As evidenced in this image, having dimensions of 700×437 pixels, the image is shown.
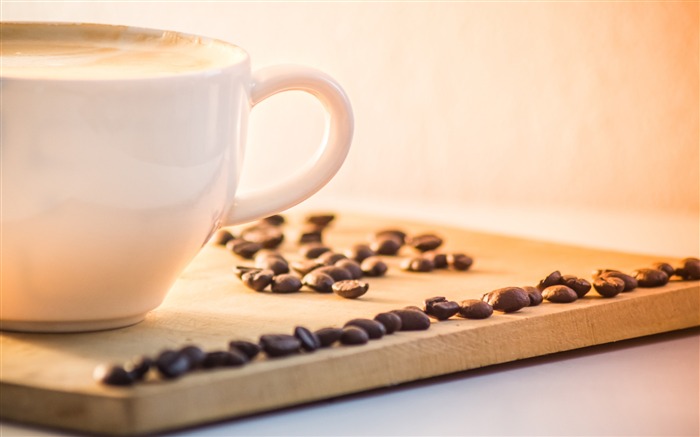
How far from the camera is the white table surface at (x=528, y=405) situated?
0.71 meters

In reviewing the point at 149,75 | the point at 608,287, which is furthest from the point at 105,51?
the point at 608,287

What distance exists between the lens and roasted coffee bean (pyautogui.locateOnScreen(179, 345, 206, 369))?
670 millimetres

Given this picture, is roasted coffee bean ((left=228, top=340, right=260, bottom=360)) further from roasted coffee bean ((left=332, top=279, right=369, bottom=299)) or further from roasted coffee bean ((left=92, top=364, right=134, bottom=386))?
roasted coffee bean ((left=332, top=279, right=369, bottom=299))

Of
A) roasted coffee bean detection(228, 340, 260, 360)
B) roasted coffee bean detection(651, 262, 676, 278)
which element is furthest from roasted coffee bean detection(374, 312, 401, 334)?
roasted coffee bean detection(651, 262, 676, 278)

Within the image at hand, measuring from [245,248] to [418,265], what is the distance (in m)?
0.18

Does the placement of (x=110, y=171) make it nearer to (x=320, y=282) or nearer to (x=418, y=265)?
(x=320, y=282)

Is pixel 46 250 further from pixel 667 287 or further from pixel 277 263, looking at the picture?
pixel 667 287

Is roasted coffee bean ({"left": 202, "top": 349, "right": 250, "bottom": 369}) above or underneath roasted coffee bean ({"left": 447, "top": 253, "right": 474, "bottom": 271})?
above

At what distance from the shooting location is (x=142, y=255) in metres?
0.76

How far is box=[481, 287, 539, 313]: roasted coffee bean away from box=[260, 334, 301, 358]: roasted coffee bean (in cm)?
21

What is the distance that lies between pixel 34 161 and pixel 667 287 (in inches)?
22.0

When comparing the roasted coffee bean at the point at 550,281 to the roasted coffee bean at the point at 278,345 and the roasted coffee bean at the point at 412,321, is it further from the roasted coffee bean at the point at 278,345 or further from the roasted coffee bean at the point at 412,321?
the roasted coffee bean at the point at 278,345

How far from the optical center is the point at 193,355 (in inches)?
26.5

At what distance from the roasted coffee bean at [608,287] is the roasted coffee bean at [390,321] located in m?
0.22
